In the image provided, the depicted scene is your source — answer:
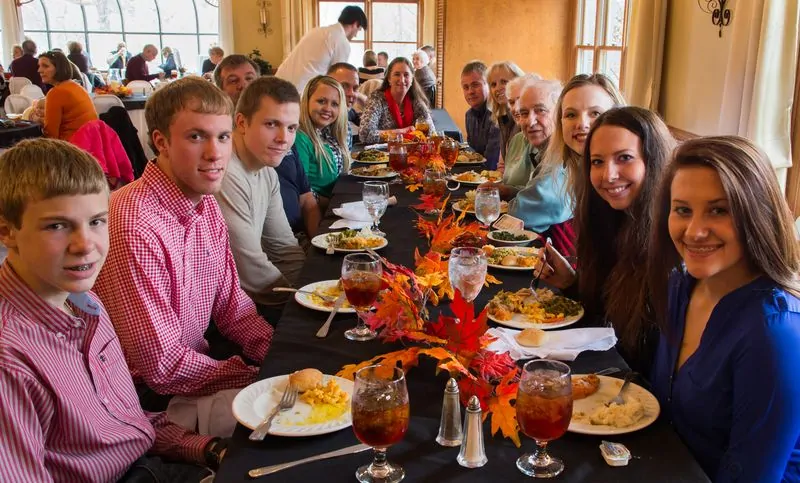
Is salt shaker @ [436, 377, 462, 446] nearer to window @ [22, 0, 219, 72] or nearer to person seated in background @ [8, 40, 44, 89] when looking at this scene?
person seated in background @ [8, 40, 44, 89]

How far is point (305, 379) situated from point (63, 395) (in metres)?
0.43

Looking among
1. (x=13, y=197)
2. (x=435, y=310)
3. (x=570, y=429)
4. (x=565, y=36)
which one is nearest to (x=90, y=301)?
(x=13, y=197)

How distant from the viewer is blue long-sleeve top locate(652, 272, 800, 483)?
3.75 feet

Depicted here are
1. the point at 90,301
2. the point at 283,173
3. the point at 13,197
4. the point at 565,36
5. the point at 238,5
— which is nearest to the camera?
the point at 13,197

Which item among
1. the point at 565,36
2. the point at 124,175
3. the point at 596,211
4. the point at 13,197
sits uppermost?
the point at 565,36

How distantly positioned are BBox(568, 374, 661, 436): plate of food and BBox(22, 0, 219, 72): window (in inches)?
480

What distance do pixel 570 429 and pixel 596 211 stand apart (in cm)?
104

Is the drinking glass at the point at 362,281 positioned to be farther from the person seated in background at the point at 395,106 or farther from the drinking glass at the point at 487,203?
the person seated in background at the point at 395,106

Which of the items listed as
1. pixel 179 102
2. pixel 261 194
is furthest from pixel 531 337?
pixel 261 194

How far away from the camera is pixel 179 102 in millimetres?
1863

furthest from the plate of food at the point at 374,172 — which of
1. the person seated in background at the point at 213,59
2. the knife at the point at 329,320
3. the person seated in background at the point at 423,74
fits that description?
the person seated in background at the point at 213,59

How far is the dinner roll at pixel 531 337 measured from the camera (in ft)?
4.87

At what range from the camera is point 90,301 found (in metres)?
1.39

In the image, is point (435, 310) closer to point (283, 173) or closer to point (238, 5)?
point (283, 173)
